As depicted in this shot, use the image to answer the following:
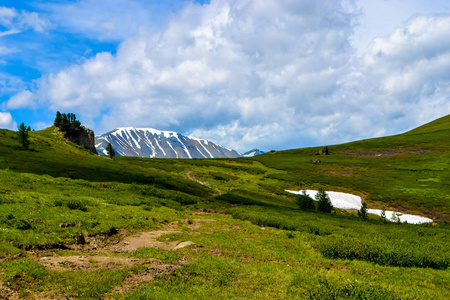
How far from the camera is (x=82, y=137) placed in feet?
321

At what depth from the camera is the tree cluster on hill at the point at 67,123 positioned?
91.2 meters

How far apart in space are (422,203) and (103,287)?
8211cm

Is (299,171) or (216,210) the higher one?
(299,171)

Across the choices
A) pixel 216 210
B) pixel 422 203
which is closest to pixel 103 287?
pixel 216 210

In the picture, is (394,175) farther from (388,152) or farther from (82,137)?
(82,137)

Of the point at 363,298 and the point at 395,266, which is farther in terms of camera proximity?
the point at 395,266

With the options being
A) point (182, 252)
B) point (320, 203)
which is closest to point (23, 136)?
point (182, 252)

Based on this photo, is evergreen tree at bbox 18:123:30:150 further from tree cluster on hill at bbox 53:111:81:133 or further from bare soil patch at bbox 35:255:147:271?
bare soil patch at bbox 35:255:147:271

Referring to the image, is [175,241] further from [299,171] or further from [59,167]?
[299,171]

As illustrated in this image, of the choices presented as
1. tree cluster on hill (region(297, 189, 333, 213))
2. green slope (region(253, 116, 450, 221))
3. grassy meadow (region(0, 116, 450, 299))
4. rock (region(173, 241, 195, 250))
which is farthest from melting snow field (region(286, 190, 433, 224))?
rock (region(173, 241, 195, 250))

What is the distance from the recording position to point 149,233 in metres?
25.4

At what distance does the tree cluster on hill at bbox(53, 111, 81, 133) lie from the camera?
9123 centimetres

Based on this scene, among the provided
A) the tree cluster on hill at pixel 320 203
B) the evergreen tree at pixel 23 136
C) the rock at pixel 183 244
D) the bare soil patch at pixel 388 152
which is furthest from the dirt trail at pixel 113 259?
the bare soil patch at pixel 388 152

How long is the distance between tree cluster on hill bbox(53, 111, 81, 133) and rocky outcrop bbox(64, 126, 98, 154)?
138 centimetres
